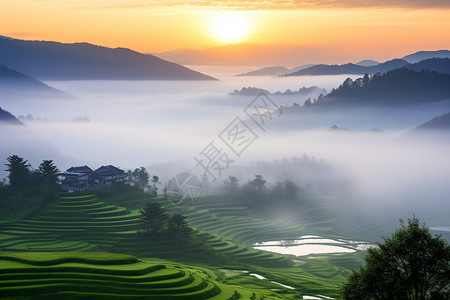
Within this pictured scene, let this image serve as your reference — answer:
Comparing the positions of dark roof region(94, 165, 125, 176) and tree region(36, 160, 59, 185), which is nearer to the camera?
tree region(36, 160, 59, 185)

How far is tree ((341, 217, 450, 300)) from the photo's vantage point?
34.2m

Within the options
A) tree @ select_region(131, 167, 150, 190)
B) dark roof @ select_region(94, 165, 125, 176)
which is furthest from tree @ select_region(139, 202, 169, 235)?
tree @ select_region(131, 167, 150, 190)

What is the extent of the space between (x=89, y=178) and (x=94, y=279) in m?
50.7

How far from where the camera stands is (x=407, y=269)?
34.8 metres

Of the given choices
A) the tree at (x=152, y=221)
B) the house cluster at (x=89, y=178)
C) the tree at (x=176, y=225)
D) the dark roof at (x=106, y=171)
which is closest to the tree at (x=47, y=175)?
the house cluster at (x=89, y=178)

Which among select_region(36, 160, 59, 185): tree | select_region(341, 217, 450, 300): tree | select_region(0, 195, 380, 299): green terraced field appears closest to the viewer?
select_region(341, 217, 450, 300): tree

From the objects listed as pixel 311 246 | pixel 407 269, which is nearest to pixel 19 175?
pixel 311 246

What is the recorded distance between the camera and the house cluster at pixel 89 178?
84750 mm

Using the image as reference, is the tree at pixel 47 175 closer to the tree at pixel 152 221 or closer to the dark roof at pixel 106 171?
the dark roof at pixel 106 171

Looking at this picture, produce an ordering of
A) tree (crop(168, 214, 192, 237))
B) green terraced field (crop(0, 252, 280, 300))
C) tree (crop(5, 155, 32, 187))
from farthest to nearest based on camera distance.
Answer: tree (crop(5, 155, 32, 187)) → tree (crop(168, 214, 192, 237)) → green terraced field (crop(0, 252, 280, 300))

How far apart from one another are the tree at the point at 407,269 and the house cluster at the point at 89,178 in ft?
187

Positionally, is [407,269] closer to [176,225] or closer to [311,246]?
[176,225]

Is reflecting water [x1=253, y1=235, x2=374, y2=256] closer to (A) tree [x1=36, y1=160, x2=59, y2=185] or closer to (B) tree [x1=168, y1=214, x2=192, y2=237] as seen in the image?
(B) tree [x1=168, y1=214, x2=192, y2=237]

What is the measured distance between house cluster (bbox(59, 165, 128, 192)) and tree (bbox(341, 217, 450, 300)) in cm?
5695
